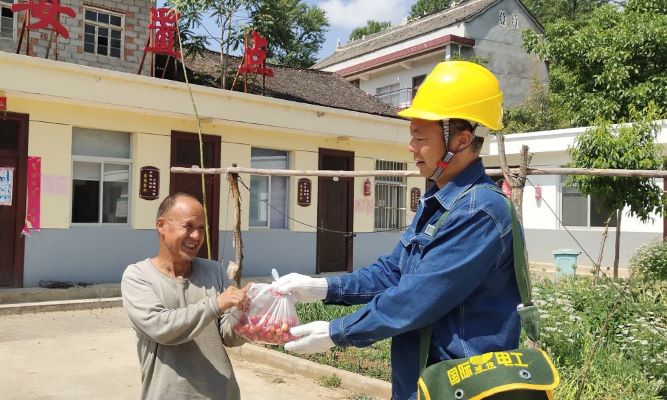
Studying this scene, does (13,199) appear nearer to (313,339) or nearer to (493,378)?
(313,339)

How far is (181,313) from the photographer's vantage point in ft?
7.53

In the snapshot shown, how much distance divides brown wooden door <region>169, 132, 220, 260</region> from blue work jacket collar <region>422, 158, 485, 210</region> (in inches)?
414

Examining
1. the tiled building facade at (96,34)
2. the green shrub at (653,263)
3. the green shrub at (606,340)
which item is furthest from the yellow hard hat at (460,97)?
the tiled building facade at (96,34)

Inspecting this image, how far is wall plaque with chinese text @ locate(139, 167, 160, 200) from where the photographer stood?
38.5 feet

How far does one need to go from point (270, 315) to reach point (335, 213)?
12.5 meters

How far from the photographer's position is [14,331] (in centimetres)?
823

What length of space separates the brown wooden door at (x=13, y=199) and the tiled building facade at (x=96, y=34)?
8.15ft

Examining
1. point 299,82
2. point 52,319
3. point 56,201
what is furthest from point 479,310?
point 299,82

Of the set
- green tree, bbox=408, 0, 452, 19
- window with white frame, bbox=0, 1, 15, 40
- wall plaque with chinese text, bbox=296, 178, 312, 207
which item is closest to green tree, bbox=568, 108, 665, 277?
wall plaque with chinese text, bbox=296, 178, 312, 207

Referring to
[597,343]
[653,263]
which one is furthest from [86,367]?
[653,263]

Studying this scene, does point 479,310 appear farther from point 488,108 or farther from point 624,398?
point 624,398

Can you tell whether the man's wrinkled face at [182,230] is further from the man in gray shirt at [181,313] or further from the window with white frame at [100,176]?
the window with white frame at [100,176]

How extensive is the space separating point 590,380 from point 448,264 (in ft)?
12.0

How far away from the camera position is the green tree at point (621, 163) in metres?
9.52
